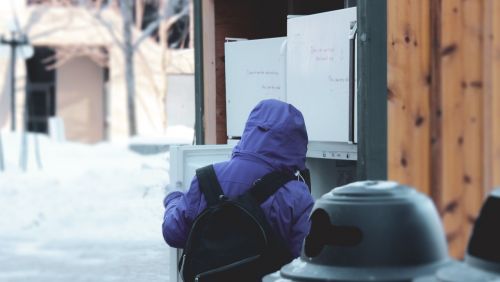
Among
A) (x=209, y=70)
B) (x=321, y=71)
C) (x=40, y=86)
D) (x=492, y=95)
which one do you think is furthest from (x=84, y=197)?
(x=40, y=86)

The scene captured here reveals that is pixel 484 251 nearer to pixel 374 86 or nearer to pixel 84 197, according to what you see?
pixel 374 86

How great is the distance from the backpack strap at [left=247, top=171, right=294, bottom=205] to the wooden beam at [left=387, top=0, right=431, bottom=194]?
92cm

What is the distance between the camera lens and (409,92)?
5219 millimetres

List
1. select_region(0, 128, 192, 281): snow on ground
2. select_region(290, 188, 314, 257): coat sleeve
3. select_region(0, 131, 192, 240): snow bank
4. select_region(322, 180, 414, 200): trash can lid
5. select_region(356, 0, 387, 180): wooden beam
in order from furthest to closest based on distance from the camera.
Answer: select_region(0, 131, 192, 240): snow bank → select_region(0, 128, 192, 281): snow on ground → select_region(356, 0, 387, 180): wooden beam → select_region(290, 188, 314, 257): coat sleeve → select_region(322, 180, 414, 200): trash can lid

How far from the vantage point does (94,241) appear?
42.6 ft

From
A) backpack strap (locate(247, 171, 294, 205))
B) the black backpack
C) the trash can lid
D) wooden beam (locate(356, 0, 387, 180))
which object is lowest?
the black backpack

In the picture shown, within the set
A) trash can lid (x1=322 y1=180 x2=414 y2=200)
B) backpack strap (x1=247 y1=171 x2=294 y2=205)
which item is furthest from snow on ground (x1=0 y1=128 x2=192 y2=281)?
trash can lid (x1=322 y1=180 x2=414 y2=200)

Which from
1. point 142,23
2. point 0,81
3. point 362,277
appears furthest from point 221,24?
point 0,81

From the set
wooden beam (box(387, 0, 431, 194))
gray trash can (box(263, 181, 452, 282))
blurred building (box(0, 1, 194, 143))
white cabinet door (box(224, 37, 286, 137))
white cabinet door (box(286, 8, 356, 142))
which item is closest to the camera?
gray trash can (box(263, 181, 452, 282))

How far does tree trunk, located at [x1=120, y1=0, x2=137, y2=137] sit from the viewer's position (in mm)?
29078

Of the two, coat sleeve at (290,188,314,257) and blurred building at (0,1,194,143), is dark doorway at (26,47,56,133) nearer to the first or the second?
blurred building at (0,1,194,143)

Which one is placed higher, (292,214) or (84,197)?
(292,214)

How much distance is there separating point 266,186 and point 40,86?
32993 mm

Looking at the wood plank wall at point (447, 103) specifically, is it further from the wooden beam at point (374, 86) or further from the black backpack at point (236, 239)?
the black backpack at point (236, 239)
